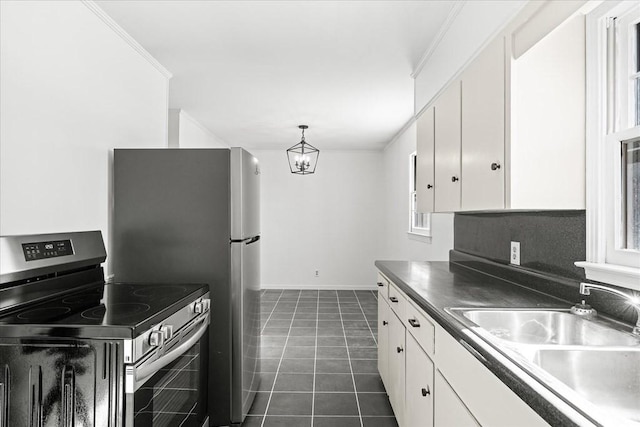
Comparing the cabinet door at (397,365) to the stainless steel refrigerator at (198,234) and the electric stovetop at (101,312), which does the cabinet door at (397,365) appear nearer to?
the stainless steel refrigerator at (198,234)

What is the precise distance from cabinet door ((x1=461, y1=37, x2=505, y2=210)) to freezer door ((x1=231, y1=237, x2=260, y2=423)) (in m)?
1.32

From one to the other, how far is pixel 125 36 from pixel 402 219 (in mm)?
4183

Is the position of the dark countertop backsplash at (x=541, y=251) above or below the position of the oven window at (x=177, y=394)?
above

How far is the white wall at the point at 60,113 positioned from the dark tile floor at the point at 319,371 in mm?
1617

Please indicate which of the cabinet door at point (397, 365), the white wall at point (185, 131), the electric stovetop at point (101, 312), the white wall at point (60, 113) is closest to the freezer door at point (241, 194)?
the electric stovetop at point (101, 312)

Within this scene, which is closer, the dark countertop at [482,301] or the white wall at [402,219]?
the dark countertop at [482,301]

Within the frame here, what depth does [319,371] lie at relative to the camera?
3.35m

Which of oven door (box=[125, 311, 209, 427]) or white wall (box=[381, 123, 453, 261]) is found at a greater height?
white wall (box=[381, 123, 453, 261])

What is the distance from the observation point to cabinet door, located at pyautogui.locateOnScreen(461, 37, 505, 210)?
1646mm

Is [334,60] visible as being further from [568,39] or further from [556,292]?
[556,292]

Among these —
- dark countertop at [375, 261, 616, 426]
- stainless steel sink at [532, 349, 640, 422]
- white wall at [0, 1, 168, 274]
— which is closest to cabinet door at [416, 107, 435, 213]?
dark countertop at [375, 261, 616, 426]

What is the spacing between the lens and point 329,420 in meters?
2.56

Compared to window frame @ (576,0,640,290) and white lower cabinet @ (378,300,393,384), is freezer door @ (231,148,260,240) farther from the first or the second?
window frame @ (576,0,640,290)

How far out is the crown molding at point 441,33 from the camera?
2.40 metres
